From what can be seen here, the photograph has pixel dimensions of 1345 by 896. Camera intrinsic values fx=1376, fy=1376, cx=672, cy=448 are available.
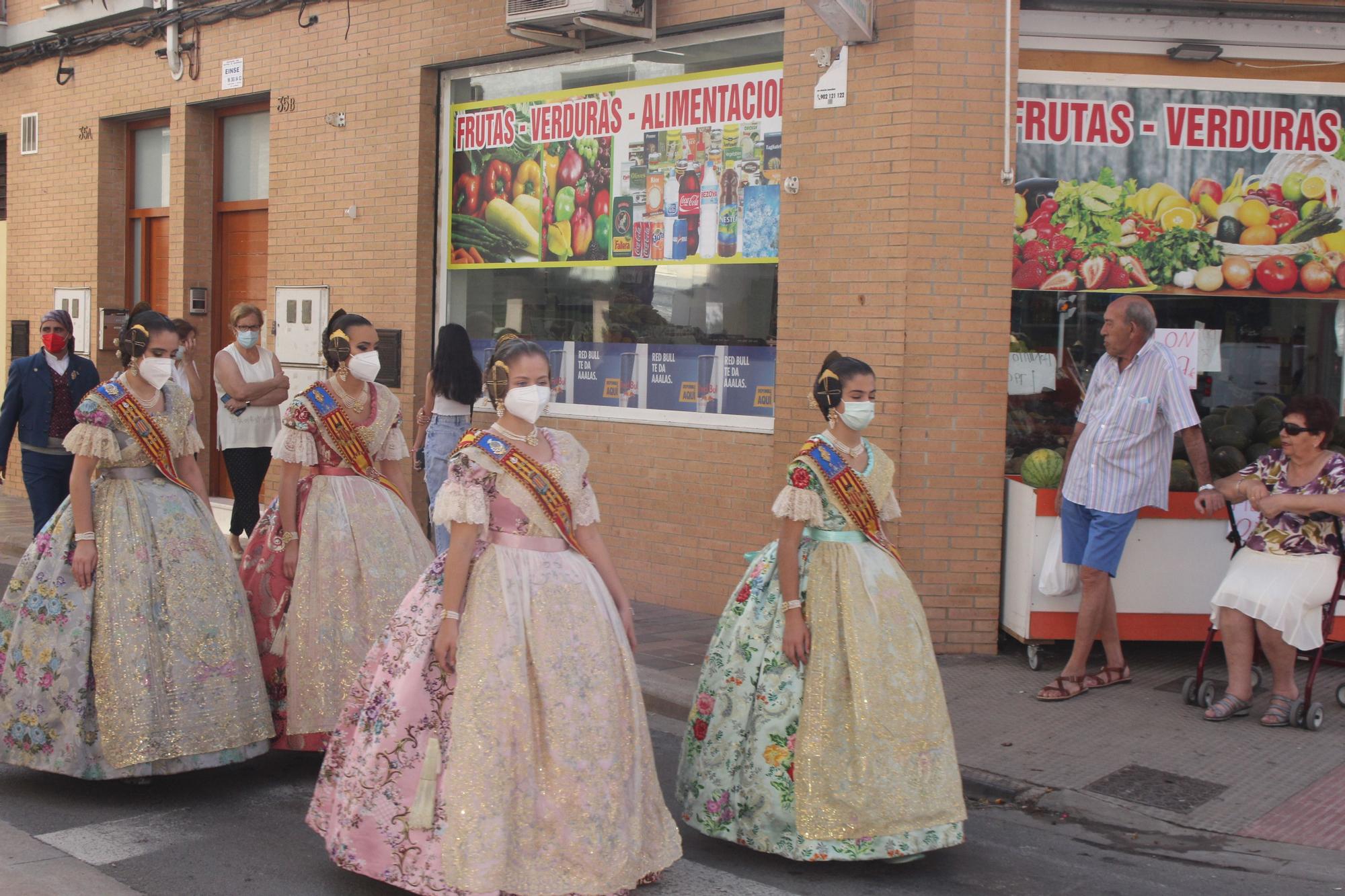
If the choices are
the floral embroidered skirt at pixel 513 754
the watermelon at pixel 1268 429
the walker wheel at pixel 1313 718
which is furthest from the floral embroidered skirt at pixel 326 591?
A: the watermelon at pixel 1268 429

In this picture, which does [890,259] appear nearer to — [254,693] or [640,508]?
[640,508]

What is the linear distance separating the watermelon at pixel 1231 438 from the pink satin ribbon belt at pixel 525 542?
4.79 metres

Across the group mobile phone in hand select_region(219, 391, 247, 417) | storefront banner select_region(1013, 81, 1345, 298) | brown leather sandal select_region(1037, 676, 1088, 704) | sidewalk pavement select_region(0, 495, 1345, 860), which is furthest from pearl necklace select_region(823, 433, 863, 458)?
mobile phone in hand select_region(219, 391, 247, 417)

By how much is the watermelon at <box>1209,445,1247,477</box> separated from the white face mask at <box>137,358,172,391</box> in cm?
558

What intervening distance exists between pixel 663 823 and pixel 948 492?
150 inches

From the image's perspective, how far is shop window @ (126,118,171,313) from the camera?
45.1ft

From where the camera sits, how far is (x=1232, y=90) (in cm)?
833

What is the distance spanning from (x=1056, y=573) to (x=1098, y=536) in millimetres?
470

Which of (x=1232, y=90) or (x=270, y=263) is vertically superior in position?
(x=1232, y=90)

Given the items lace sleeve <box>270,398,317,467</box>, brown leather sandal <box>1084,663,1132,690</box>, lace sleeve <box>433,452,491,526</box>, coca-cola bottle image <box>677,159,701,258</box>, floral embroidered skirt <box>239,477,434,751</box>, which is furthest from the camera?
coca-cola bottle image <box>677,159,701,258</box>

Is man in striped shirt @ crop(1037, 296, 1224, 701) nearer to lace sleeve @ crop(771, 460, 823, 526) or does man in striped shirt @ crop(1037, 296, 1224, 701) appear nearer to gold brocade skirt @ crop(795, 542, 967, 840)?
gold brocade skirt @ crop(795, 542, 967, 840)

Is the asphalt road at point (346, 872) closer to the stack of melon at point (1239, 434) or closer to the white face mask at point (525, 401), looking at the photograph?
the white face mask at point (525, 401)

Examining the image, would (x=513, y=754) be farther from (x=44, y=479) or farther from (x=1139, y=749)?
(x=44, y=479)

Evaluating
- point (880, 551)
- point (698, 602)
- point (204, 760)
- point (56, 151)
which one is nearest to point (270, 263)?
point (56, 151)
